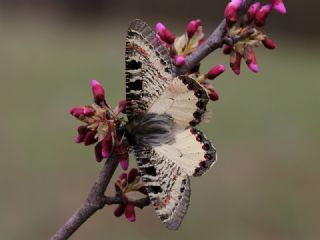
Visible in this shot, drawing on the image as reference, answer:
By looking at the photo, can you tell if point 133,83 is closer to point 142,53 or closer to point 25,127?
point 142,53

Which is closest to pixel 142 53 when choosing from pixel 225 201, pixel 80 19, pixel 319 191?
pixel 225 201

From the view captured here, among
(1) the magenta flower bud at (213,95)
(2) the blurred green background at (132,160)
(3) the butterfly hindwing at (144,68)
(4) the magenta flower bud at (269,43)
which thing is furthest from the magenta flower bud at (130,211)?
(2) the blurred green background at (132,160)

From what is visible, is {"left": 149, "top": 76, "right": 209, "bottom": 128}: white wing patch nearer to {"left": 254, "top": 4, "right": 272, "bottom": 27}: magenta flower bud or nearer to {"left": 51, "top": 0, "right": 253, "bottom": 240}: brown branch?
{"left": 51, "top": 0, "right": 253, "bottom": 240}: brown branch

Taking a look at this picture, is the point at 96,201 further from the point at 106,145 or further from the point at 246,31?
the point at 246,31

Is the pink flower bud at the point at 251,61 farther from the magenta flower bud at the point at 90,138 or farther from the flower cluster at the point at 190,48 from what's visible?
the magenta flower bud at the point at 90,138

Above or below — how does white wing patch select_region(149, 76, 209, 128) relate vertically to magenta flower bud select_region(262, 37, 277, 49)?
below

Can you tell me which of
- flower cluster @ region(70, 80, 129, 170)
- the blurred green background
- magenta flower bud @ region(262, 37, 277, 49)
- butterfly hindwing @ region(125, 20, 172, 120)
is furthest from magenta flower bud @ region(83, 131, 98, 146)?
the blurred green background
